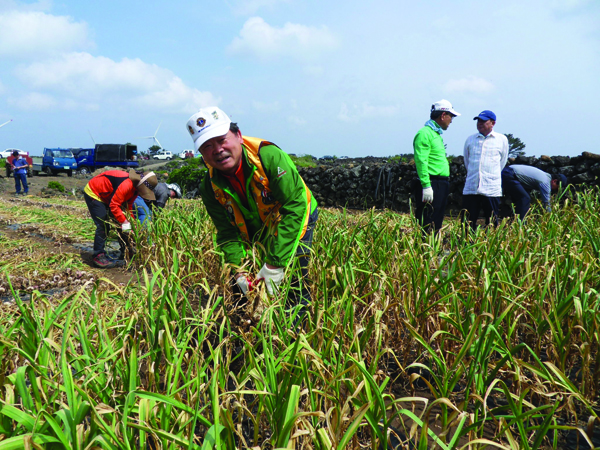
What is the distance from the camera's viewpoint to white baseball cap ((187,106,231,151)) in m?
2.04

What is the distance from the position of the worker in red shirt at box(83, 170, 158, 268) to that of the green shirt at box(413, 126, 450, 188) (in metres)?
2.96

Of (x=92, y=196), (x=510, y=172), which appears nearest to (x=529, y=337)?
(x=510, y=172)

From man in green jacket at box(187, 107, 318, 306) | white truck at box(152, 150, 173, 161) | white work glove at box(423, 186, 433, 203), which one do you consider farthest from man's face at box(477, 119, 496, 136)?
white truck at box(152, 150, 173, 161)

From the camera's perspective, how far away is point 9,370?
1.82 meters

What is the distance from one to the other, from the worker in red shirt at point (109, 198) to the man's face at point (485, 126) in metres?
3.64

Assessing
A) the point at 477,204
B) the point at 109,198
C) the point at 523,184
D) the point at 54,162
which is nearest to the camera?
the point at 477,204

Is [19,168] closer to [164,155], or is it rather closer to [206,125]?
[206,125]

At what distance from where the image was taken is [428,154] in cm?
421

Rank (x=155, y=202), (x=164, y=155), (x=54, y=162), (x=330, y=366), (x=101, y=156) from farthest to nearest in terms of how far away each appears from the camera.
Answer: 1. (x=164, y=155)
2. (x=101, y=156)
3. (x=54, y=162)
4. (x=155, y=202)
5. (x=330, y=366)

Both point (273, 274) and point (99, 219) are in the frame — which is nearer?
point (273, 274)

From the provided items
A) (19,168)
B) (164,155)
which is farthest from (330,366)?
(164,155)

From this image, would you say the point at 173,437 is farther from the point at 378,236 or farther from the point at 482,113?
the point at 482,113

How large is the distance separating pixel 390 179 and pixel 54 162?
816 inches

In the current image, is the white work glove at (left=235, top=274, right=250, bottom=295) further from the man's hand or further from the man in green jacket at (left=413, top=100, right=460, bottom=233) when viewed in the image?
the man in green jacket at (left=413, top=100, right=460, bottom=233)
